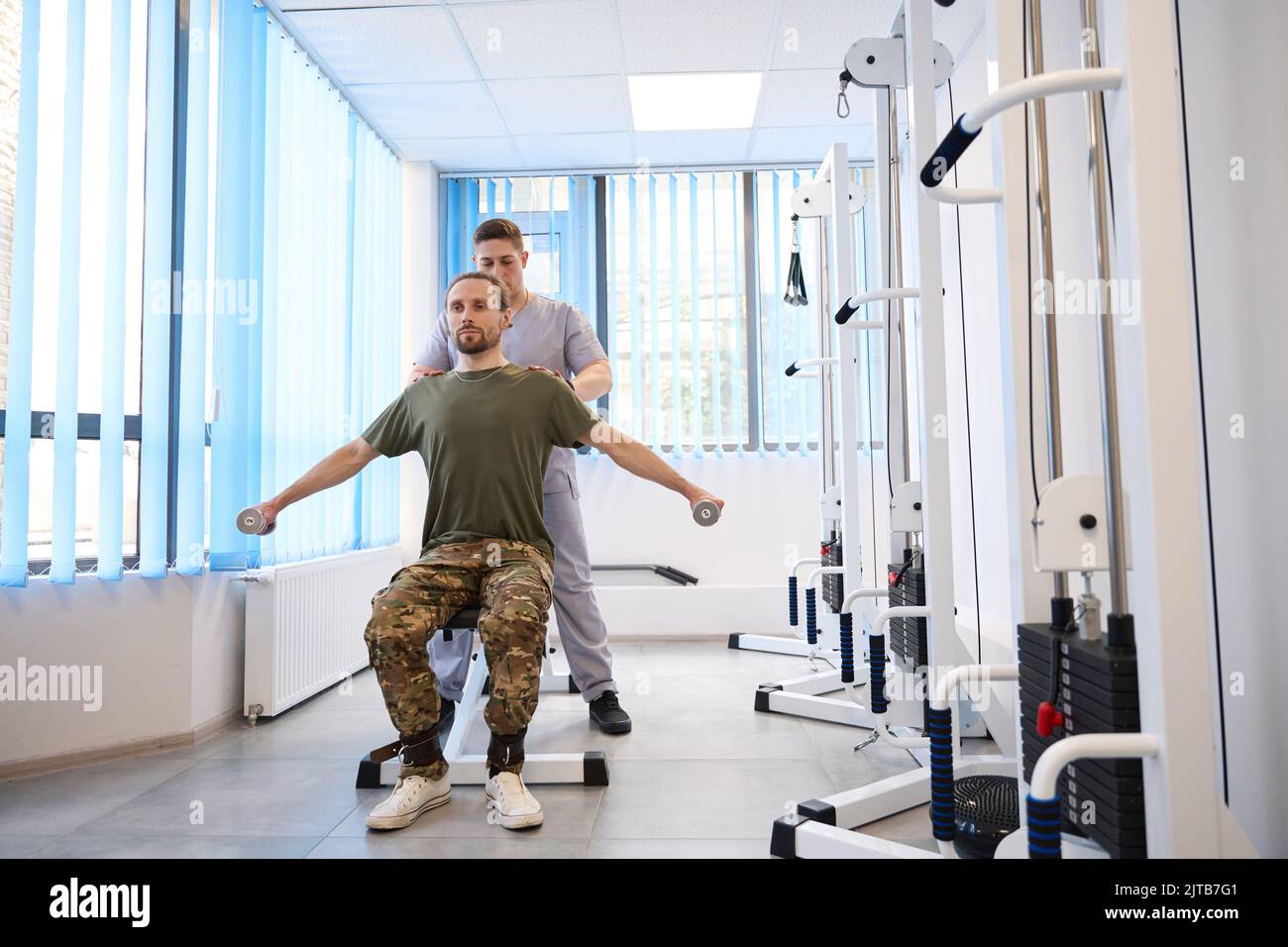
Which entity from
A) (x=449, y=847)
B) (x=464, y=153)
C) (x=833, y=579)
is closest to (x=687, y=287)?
(x=464, y=153)

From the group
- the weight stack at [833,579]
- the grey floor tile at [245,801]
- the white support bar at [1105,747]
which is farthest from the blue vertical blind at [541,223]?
the white support bar at [1105,747]

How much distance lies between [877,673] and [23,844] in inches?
68.0

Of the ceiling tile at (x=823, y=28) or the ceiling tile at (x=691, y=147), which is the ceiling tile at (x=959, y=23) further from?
the ceiling tile at (x=691, y=147)

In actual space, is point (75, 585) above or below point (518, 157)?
below

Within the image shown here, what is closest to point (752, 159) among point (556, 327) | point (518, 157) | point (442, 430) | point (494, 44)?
point (518, 157)

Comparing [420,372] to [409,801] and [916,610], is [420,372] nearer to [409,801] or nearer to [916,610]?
[409,801]

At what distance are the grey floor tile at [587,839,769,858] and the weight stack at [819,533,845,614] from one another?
1254 millimetres

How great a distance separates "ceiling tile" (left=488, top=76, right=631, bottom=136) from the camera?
10.8 feet

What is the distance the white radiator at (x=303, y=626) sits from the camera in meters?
2.52

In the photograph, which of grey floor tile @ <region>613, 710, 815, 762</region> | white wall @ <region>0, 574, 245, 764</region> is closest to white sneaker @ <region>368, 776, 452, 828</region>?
grey floor tile @ <region>613, 710, 815, 762</region>

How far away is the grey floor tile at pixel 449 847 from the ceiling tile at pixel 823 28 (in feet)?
8.93

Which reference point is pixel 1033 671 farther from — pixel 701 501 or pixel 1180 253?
pixel 701 501

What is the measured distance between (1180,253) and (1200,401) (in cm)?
61

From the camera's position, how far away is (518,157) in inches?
158
